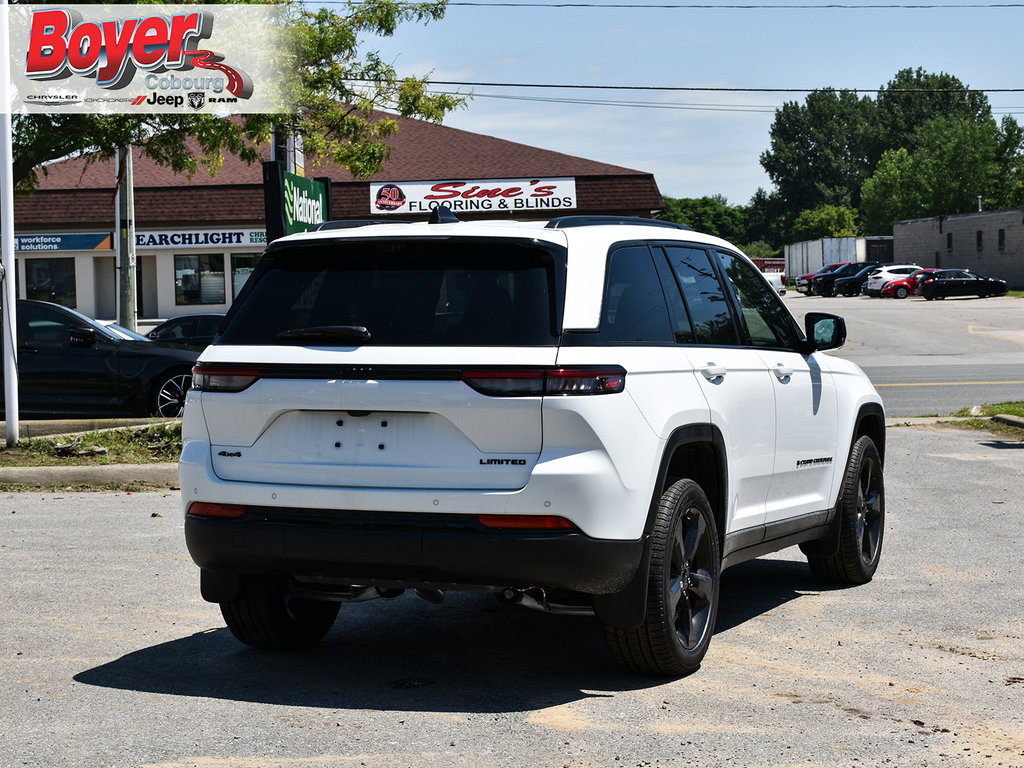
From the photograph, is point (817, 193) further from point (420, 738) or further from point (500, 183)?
point (420, 738)

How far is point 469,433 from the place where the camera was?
5.04 m

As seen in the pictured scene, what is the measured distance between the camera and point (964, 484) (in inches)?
476

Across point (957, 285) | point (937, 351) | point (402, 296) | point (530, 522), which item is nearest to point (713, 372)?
point (530, 522)

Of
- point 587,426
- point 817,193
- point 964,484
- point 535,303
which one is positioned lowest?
point 964,484

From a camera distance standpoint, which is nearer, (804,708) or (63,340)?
(804,708)

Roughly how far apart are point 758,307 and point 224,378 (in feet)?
9.50

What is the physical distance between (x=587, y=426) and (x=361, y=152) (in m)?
20.8

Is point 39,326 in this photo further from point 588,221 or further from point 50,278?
point 50,278

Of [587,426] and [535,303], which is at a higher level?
[535,303]

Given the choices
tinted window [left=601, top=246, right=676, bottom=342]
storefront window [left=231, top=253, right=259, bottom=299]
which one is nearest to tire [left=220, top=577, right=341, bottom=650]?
tinted window [left=601, top=246, right=676, bottom=342]

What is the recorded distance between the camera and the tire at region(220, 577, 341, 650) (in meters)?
5.88

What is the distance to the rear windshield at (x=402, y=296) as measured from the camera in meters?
5.18

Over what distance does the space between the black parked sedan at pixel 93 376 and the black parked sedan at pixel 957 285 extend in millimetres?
53281

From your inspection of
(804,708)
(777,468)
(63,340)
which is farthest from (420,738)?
(63,340)
